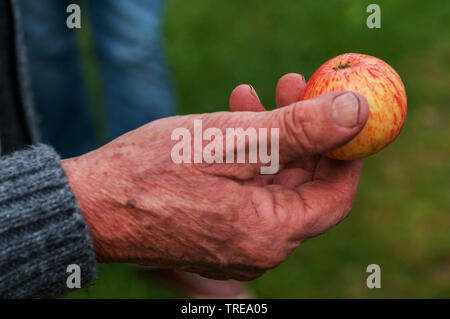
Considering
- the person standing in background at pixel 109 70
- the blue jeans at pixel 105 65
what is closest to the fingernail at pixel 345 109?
the person standing in background at pixel 109 70

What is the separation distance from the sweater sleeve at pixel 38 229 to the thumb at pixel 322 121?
1.84ft

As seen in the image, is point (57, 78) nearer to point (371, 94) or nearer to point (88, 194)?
point (88, 194)

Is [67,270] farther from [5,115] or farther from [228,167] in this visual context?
[5,115]

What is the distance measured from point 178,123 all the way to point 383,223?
1.78m

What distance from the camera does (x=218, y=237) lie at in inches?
63.7

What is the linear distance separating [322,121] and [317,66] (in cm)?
270

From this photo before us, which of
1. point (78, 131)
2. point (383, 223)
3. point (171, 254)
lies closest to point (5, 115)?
point (171, 254)

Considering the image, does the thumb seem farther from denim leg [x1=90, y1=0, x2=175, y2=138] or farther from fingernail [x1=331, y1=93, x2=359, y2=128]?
denim leg [x1=90, y1=0, x2=175, y2=138]

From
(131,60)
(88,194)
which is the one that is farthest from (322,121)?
(131,60)

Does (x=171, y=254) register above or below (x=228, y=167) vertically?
below

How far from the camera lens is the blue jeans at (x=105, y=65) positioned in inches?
116

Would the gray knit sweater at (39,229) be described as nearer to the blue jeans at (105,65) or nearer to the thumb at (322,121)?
the thumb at (322,121)

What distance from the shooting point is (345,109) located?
57.5 inches
